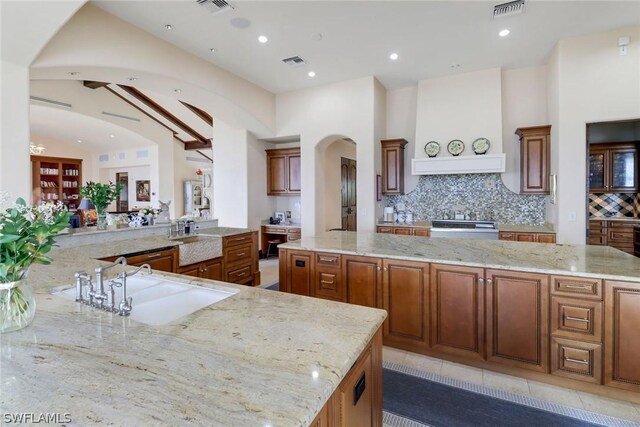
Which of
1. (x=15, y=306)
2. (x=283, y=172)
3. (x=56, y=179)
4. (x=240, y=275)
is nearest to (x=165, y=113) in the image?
(x=283, y=172)

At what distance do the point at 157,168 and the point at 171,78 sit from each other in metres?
6.65

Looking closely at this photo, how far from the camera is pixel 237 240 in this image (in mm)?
4426

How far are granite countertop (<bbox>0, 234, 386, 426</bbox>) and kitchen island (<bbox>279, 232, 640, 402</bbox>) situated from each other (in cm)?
136

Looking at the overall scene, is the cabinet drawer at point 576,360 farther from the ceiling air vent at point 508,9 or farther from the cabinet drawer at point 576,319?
the ceiling air vent at point 508,9

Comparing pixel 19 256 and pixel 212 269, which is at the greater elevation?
pixel 19 256

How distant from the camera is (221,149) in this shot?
6.91 metres

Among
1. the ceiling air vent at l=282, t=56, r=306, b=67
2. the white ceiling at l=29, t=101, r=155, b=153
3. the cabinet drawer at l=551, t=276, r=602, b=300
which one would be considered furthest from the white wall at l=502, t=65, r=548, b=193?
the white ceiling at l=29, t=101, r=155, b=153

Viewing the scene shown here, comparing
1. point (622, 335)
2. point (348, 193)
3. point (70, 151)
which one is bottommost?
point (622, 335)

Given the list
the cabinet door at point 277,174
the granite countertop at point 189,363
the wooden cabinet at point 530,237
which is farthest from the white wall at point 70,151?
the wooden cabinet at point 530,237

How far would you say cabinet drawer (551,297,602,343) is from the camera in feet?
6.90

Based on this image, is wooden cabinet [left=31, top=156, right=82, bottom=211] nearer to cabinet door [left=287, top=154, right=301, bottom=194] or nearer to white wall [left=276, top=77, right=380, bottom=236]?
cabinet door [left=287, top=154, right=301, bottom=194]

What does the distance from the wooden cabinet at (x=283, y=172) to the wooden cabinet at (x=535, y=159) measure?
4112 mm

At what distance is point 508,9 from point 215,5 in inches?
133

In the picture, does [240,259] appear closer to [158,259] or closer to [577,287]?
[158,259]
